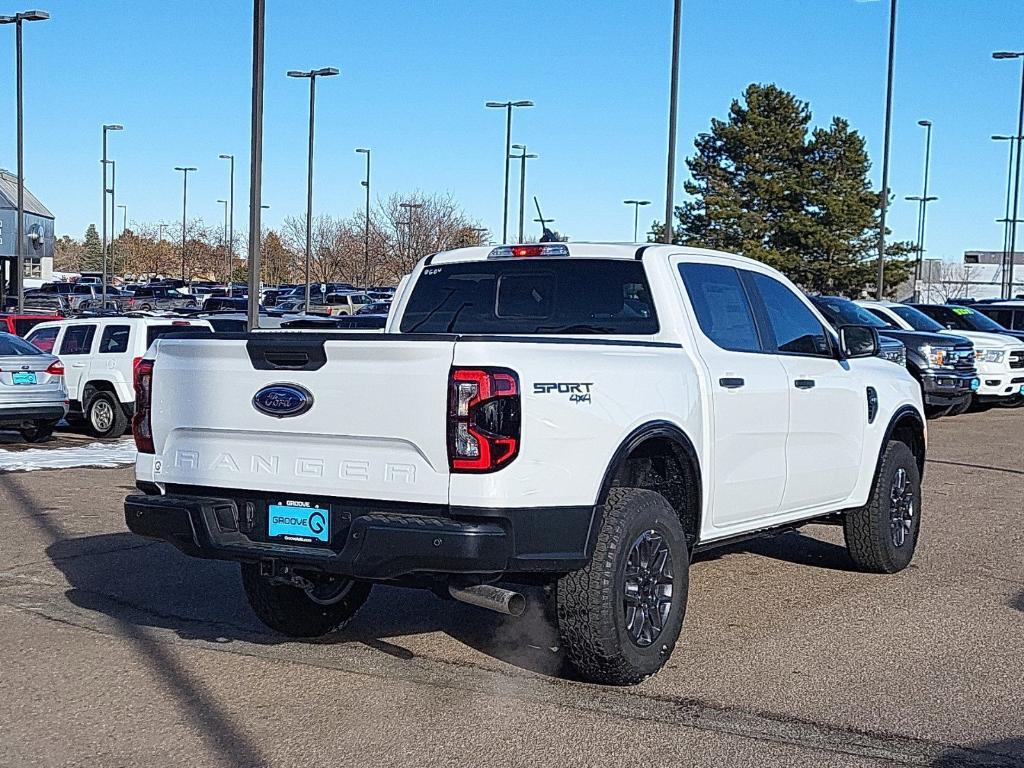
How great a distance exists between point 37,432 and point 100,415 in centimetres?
84

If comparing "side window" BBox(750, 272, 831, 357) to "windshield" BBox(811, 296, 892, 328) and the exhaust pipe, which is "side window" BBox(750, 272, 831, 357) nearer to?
the exhaust pipe

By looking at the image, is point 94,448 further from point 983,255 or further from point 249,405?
point 983,255

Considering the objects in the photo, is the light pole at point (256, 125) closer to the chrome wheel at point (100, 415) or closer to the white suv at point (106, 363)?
the white suv at point (106, 363)

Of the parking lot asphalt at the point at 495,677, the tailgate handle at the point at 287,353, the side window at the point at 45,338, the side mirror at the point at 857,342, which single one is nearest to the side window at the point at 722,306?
the side mirror at the point at 857,342

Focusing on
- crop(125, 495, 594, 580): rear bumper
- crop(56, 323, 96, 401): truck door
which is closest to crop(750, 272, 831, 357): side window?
crop(125, 495, 594, 580): rear bumper

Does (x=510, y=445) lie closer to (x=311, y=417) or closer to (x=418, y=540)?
(x=418, y=540)

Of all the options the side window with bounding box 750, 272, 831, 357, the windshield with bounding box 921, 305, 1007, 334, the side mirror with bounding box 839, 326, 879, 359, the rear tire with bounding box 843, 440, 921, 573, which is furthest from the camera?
the windshield with bounding box 921, 305, 1007, 334

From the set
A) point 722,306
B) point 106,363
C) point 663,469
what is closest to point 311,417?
point 663,469

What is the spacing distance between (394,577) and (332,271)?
72.1 meters

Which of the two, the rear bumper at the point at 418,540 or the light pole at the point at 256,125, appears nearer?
the rear bumper at the point at 418,540

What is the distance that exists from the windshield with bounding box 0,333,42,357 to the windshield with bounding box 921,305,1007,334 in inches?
620

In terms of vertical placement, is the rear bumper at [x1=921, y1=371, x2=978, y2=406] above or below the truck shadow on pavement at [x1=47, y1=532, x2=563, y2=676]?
above

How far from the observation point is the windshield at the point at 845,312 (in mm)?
19625

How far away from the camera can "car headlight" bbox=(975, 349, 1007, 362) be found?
21.6m
